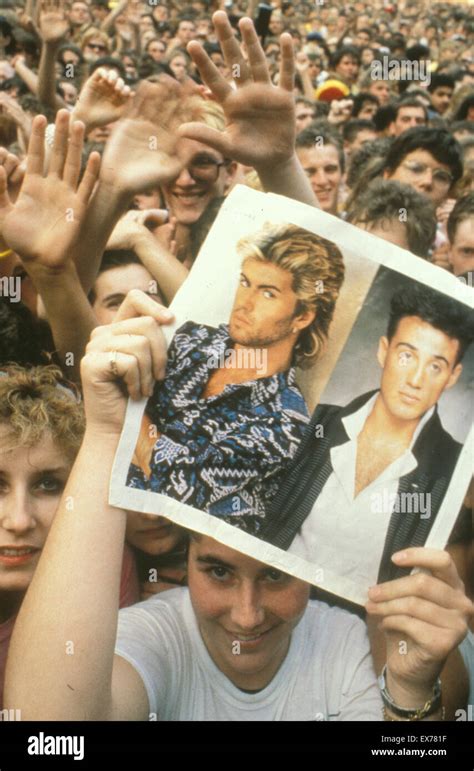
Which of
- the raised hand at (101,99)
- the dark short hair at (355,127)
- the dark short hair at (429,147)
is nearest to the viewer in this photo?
the raised hand at (101,99)

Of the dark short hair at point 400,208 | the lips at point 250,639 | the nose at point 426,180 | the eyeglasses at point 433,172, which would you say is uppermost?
the eyeglasses at point 433,172

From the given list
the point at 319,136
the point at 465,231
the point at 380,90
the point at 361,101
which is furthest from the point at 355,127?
the point at 465,231

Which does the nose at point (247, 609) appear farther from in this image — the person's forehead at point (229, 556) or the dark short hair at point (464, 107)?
the dark short hair at point (464, 107)

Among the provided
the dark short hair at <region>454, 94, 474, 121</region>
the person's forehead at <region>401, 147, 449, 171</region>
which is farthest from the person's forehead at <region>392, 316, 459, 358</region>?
the dark short hair at <region>454, 94, 474, 121</region>

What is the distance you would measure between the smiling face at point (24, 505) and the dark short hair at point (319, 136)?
7.90ft

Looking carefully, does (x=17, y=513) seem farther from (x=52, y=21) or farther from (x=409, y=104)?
(x=409, y=104)

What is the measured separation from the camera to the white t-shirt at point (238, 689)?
55.0 inches

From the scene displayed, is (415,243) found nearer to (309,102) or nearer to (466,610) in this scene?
(466,610)

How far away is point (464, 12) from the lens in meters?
10.6

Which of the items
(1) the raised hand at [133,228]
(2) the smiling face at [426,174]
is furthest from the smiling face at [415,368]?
(2) the smiling face at [426,174]

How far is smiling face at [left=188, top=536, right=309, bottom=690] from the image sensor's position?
1.39 metres

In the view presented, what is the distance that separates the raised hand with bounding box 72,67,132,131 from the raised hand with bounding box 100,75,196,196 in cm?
29

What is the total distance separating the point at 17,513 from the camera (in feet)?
4.61

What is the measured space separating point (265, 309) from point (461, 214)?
1.37 meters
